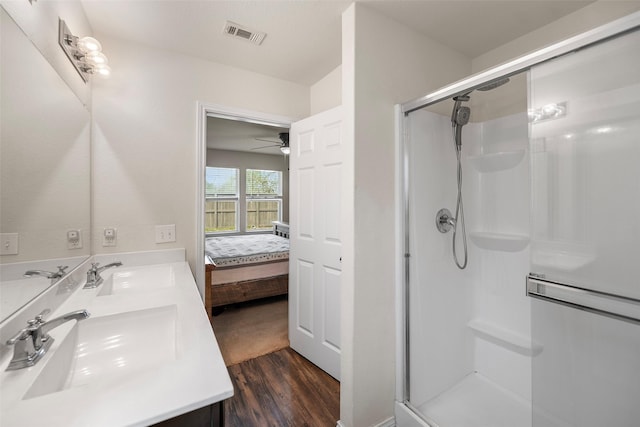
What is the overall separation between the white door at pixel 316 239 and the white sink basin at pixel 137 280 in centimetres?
100

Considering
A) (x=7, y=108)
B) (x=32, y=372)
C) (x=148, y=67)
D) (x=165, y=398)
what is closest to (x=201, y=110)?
(x=148, y=67)

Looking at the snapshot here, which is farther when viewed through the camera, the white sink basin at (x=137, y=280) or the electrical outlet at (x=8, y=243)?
the white sink basin at (x=137, y=280)

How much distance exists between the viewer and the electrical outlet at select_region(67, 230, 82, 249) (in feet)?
4.52

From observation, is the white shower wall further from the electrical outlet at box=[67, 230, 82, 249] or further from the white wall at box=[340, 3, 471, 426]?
the electrical outlet at box=[67, 230, 82, 249]

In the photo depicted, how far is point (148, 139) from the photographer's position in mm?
1930

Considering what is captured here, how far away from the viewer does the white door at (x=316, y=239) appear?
202 cm

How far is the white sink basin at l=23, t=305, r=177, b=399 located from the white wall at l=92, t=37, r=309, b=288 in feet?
3.26

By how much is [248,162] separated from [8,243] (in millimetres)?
5663

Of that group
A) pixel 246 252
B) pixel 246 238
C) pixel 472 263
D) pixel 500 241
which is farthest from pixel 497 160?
pixel 246 238

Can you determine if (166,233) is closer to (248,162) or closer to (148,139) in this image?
(148,139)

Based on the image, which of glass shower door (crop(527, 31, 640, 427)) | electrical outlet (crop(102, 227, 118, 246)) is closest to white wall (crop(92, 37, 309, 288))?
electrical outlet (crop(102, 227, 118, 246))

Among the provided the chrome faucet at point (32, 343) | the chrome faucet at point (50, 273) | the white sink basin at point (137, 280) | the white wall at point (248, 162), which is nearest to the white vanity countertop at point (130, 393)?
the chrome faucet at point (32, 343)

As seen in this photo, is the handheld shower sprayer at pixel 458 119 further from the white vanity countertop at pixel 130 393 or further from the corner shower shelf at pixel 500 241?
the white vanity countertop at pixel 130 393

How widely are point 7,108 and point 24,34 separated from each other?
0.33m
